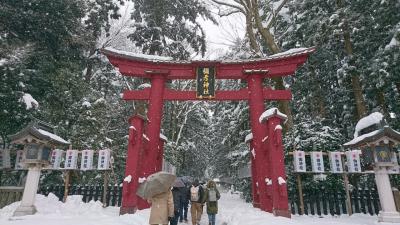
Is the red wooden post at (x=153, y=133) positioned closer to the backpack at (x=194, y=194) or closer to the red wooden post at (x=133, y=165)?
the red wooden post at (x=133, y=165)

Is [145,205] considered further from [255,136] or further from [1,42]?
[1,42]

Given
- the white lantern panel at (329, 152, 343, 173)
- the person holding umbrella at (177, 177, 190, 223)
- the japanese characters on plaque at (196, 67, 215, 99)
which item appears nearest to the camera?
the person holding umbrella at (177, 177, 190, 223)

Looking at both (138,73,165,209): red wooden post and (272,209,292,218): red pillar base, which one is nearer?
(272,209,292,218): red pillar base

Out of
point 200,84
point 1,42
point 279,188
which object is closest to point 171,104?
point 200,84

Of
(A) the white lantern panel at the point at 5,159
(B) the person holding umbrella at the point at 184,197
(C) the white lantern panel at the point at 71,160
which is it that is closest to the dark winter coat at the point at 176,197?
(B) the person holding umbrella at the point at 184,197

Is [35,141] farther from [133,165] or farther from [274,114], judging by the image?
[274,114]

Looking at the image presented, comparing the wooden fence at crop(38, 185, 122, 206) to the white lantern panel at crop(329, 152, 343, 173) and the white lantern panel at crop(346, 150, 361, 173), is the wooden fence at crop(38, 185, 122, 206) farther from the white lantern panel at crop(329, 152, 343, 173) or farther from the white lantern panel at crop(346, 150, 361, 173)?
the white lantern panel at crop(346, 150, 361, 173)

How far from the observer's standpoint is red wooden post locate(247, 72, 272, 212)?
35.3 feet

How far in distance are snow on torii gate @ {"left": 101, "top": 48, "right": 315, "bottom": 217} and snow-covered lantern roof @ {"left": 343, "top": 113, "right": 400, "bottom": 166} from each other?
2.59m

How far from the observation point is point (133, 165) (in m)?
10.5

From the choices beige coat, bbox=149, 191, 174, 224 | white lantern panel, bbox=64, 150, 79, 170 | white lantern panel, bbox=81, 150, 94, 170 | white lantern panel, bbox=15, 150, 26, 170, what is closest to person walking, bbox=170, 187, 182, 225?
beige coat, bbox=149, 191, 174, 224

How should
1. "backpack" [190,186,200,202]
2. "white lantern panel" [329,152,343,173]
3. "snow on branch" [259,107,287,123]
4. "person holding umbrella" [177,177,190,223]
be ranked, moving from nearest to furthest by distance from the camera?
"backpack" [190,186,200,202] → "person holding umbrella" [177,177,190,223] → "snow on branch" [259,107,287,123] → "white lantern panel" [329,152,343,173]

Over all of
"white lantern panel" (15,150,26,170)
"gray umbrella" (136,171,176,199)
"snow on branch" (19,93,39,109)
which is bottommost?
"gray umbrella" (136,171,176,199)

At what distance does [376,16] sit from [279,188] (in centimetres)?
900
